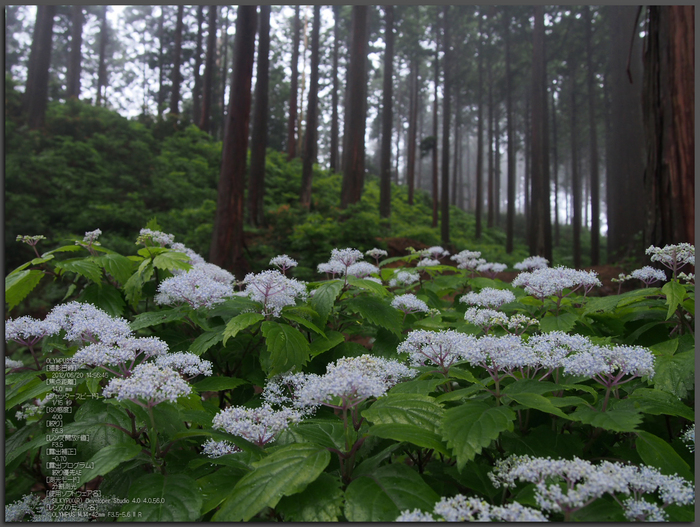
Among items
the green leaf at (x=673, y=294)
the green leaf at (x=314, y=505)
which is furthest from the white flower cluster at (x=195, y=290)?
the green leaf at (x=673, y=294)

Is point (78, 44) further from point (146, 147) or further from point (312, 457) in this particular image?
point (312, 457)

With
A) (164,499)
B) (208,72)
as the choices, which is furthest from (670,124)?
(208,72)

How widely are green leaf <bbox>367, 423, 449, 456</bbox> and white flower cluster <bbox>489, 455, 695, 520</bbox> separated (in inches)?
6.4

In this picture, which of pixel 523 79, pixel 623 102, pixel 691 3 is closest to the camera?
pixel 691 3


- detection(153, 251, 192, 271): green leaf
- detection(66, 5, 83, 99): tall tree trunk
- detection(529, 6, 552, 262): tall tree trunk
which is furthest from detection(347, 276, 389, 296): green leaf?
detection(66, 5, 83, 99): tall tree trunk

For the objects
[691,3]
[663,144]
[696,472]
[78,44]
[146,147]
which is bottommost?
[696,472]

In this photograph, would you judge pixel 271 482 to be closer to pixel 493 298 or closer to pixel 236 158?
pixel 493 298

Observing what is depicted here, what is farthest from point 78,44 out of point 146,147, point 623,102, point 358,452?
point 358,452

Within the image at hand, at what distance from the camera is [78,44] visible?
1410cm

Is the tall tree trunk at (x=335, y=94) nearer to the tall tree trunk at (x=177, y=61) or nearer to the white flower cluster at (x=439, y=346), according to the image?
the tall tree trunk at (x=177, y=61)

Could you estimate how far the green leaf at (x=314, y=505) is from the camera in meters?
0.91

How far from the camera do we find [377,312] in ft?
5.57

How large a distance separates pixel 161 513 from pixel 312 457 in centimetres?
43

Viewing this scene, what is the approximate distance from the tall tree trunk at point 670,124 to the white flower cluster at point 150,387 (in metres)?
2.91
